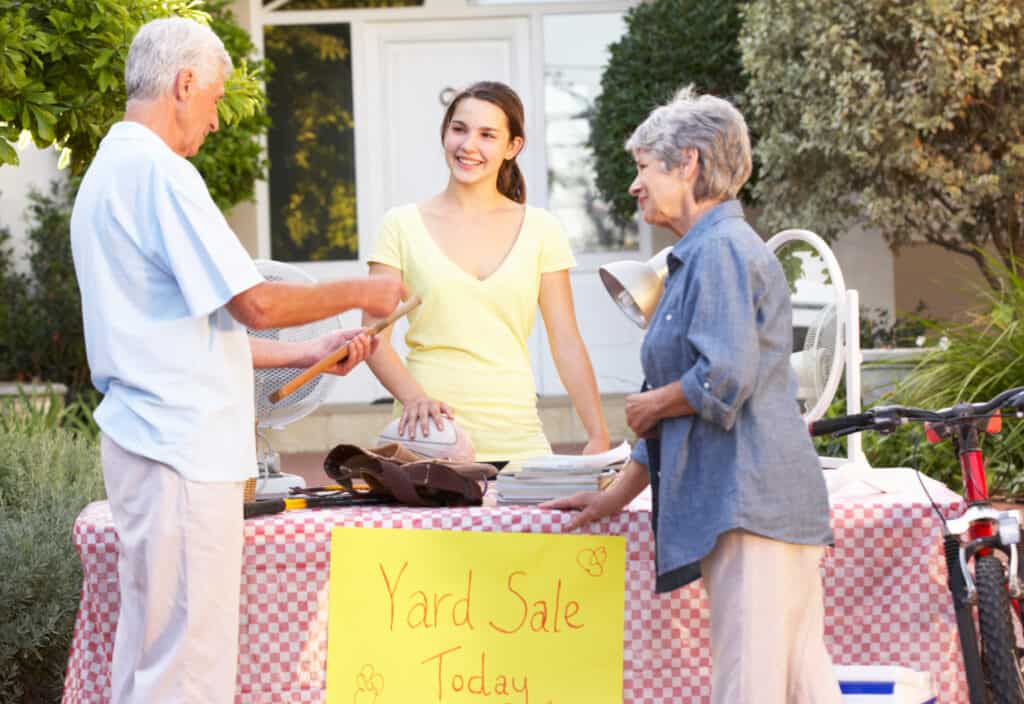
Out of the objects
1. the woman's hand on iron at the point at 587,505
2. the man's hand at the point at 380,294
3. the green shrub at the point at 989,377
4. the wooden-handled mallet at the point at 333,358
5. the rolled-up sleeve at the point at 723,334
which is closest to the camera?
the rolled-up sleeve at the point at 723,334

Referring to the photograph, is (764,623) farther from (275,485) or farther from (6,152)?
(6,152)

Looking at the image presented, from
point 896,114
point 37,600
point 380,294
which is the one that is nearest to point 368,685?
point 380,294

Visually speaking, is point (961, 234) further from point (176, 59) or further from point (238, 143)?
point (176, 59)

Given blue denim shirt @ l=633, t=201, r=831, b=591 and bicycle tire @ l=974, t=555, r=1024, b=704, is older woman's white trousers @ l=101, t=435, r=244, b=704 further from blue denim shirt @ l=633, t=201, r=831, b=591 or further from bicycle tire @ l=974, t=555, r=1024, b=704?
bicycle tire @ l=974, t=555, r=1024, b=704

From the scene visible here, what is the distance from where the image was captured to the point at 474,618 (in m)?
3.15

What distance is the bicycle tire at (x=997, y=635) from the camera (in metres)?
2.98

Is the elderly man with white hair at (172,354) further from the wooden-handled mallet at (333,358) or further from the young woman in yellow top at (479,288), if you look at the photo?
the young woman in yellow top at (479,288)

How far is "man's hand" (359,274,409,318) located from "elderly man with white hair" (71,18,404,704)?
3 centimetres

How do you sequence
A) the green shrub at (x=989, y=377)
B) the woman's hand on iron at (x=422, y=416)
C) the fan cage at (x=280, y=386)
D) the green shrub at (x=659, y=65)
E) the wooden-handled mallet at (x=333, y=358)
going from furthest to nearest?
1. the green shrub at (x=659, y=65)
2. the green shrub at (x=989, y=377)
3. the fan cage at (x=280, y=386)
4. the woman's hand on iron at (x=422, y=416)
5. the wooden-handled mallet at (x=333, y=358)

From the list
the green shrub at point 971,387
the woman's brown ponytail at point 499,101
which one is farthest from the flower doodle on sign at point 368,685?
the green shrub at point 971,387

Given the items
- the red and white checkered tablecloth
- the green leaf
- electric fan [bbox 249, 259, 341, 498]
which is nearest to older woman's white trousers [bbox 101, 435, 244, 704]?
the red and white checkered tablecloth

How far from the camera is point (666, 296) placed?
2770 mm

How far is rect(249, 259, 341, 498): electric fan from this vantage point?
3564mm

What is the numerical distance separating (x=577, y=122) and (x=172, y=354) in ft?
26.4
